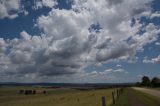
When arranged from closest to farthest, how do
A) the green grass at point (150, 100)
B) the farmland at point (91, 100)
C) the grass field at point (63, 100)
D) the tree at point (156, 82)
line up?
1. the green grass at point (150, 100)
2. the farmland at point (91, 100)
3. the grass field at point (63, 100)
4. the tree at point (156, 82)

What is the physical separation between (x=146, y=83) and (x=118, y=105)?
178 m

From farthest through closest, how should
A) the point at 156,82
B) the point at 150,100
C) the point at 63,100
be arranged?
the point at 156,82
the point at 63,100
the point at 150,100

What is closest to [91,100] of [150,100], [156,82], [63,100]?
[63,100]

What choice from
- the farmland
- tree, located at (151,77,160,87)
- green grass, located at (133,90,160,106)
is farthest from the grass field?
tree, located at (151,77,160,87)

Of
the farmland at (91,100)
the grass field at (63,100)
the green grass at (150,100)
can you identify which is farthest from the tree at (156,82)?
the green grass at (150,100)

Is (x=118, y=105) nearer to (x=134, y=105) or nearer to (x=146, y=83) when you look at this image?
(x=134, y=105)

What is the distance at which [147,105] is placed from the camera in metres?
26.9

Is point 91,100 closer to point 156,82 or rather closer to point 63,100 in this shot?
point 63,100

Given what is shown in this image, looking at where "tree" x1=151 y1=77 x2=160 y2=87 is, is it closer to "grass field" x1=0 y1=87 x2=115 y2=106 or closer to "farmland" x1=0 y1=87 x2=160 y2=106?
"grass field" x1=0 y1=87 x2=115 y2=106

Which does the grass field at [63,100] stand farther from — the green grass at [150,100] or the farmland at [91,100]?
the green grass at [150,100]

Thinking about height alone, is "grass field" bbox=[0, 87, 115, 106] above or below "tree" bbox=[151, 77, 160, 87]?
below

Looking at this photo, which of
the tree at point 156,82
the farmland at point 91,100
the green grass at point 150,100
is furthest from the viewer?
the tree at point 156,82

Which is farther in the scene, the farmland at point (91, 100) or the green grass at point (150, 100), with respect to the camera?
the farmland at point (91, 100)

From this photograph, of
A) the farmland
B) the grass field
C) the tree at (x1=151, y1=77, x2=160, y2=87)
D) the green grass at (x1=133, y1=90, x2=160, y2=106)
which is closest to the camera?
the green grass at (x1=133, y1=90, x2=160, y2=106)
